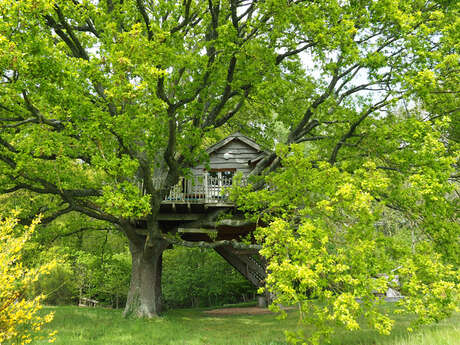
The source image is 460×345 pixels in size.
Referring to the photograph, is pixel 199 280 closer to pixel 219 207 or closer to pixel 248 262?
pixel 248 262

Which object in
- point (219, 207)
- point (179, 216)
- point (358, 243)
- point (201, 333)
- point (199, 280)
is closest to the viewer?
point (358, 243)

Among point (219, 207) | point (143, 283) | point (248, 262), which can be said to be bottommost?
point (143, 283)

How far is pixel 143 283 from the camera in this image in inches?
587

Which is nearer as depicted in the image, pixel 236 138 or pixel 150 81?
pixel 150 81

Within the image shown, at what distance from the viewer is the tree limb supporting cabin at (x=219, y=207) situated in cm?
1477

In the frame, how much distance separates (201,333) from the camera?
460 inches

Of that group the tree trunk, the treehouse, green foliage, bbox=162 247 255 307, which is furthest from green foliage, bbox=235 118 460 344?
green foliage, bbox=162 247 255 307

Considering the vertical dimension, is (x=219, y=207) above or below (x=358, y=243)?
above

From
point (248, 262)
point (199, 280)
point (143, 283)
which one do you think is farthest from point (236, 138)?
point (199, 280)

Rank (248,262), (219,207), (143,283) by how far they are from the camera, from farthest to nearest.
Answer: (248,262) < (219,207) < (143,283)

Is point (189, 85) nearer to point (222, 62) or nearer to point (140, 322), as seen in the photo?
point (222, 62)

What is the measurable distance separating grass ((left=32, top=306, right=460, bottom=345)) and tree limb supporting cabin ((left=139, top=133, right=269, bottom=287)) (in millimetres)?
2459

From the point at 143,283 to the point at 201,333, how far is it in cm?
448

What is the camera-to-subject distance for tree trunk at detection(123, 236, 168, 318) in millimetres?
14406
